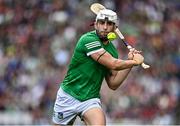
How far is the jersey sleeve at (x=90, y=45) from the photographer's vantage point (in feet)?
28.6

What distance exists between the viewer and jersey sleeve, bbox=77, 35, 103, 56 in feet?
28.6

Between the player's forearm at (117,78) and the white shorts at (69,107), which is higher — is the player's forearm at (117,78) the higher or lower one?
the higher one

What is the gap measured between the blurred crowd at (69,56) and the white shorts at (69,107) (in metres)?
5.89

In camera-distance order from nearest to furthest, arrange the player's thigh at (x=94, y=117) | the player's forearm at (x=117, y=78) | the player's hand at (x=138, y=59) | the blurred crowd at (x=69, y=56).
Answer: the player's hand at (x=138, y=59), the player's thigh at (x=94, y=117), the player's forearm at (x=117, y=78), the blurred crowd at (x=69, y=56)

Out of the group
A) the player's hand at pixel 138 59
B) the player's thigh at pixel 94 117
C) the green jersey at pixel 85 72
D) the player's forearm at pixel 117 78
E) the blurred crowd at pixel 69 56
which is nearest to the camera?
the player's hand at pixel 138 59

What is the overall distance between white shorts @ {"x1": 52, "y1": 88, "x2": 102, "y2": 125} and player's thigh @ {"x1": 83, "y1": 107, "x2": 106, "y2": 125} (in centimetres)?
6

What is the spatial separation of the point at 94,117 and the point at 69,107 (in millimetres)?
482

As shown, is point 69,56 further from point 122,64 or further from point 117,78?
point 122,64

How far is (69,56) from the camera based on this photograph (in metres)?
16.4

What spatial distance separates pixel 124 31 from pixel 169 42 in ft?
3.53

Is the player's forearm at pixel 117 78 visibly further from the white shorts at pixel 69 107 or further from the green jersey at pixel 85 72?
the white shorts at pixel 69 107

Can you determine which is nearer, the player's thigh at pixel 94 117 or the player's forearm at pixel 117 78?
the player's thigh at pixel 94 117

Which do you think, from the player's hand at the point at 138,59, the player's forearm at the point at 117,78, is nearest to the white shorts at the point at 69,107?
the player's forearm at the point at 117,78

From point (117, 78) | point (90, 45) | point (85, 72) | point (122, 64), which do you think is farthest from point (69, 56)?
point (122, 64)
